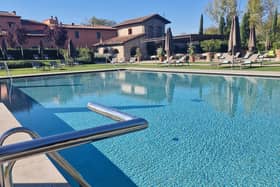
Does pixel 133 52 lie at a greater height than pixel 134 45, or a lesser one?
lesser

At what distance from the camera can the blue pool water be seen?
3.97 metres

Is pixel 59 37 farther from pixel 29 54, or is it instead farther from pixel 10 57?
pixel 10 57

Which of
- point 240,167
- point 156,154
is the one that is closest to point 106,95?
point 156,154

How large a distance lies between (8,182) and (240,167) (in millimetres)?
3881

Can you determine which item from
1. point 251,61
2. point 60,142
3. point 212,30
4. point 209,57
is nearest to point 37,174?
point 60,142

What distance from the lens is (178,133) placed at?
600cm

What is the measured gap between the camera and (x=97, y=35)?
140ft

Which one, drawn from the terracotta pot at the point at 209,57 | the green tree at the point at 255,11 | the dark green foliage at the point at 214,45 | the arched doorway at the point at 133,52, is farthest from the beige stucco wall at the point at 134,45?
the green tree at the point at 255,11

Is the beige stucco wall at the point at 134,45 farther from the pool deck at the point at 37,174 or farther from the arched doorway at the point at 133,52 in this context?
the pool deck at the point at 37,174

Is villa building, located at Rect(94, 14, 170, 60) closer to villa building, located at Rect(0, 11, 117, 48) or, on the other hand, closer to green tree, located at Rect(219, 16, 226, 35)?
villa building, located at Rect(0, 11, 117, 48)

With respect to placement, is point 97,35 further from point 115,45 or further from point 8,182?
point 8,182

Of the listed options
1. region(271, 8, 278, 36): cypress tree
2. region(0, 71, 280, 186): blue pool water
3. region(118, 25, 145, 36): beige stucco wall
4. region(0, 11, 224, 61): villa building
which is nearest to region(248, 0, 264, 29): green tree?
region(271, 8, 278, 36): cypress tree

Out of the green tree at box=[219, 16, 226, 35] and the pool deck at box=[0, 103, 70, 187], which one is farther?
the green tree at box=[219, 16, 226, 35]

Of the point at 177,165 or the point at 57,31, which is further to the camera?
the point at 57,31
